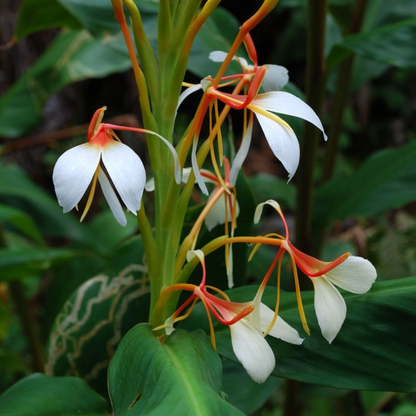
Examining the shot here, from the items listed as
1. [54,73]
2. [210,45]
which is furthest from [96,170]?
[54,73]

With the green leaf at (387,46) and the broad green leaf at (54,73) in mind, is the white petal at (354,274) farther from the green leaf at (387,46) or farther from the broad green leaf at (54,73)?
the broad green leaf at (54,73)

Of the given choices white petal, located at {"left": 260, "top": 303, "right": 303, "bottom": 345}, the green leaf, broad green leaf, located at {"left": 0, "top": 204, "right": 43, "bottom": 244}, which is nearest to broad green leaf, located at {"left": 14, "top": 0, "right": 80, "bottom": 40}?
broad green leaf, located at {"left": 0, "top": 204, "right": 43, "bottom": 244}

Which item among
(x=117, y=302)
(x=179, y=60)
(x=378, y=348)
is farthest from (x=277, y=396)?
(x=179, y=60)

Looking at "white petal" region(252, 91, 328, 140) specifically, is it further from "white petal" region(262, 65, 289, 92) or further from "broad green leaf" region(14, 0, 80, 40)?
"broad green leaf" region(14, 0, 80, 40)

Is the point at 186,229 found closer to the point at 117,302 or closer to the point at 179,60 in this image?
the point at 117,302

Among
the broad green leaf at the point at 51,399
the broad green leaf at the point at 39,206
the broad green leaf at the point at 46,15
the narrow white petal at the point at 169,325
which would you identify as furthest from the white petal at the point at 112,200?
the broad green leaf at the point at 39,206
